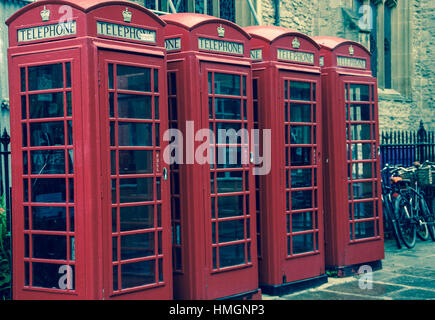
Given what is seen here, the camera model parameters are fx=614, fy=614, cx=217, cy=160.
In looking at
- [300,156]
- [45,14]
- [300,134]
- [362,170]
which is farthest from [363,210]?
[45,14]

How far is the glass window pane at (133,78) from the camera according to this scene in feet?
17.7

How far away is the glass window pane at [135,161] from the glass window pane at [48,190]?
501 mm

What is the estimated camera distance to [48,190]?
212 inches

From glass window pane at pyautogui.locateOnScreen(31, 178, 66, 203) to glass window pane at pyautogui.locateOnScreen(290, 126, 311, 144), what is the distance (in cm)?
291

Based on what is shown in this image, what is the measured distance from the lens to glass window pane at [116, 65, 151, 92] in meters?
5.39

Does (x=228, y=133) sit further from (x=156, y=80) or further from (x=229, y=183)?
(x=156, y=80)

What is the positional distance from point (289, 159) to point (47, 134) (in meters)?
2.89

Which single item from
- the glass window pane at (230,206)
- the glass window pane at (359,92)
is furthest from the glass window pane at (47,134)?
the glass window pane at (359,92)

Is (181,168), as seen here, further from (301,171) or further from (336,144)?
(336,144)

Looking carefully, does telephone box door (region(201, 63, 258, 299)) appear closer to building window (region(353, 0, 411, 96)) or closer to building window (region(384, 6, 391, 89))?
building window (region(353, 0, 411, 96))

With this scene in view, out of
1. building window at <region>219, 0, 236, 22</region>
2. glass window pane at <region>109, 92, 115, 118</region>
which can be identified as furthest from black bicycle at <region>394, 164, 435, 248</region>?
glass window pane at <region>109, 92, 115, 118</region>

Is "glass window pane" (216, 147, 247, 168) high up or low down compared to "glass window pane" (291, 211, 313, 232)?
up

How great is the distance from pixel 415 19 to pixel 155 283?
16989 millimetres

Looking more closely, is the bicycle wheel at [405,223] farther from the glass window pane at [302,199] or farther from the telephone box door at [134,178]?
the telephone box door at [134,178]
